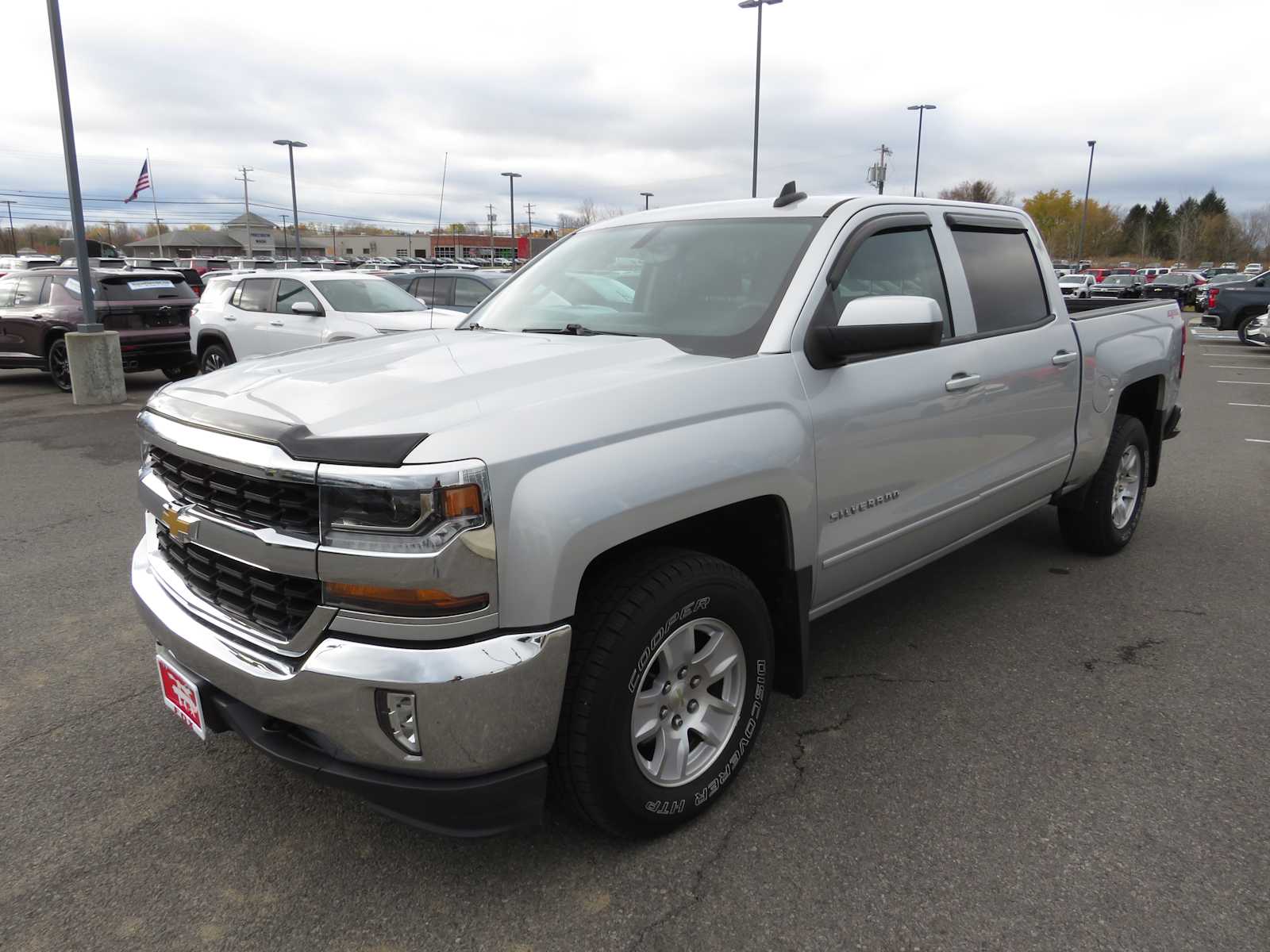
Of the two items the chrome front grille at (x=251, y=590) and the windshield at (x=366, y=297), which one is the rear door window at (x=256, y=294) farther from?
the chrome front grille at (x=251, y=590)

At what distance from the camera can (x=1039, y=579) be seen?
4.72m

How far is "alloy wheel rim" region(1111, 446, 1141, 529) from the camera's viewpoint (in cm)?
501

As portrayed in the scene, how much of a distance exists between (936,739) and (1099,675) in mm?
953

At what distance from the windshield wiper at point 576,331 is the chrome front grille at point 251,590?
4.51 feet

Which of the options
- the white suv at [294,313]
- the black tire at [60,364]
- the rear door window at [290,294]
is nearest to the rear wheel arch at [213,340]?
the white suv at [294,313]

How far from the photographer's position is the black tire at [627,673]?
2.22m

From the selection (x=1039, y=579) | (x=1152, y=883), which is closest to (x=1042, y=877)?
(x=1152, y=883)

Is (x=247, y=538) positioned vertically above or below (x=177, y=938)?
above

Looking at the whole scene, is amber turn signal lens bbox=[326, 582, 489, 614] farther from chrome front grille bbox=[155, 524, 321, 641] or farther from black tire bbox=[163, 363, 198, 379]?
black tire bbox=[163, 363, 198, 379]

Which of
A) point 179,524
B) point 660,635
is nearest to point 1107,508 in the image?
point 660,635

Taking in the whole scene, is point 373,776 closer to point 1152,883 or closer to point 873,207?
point 1152,883

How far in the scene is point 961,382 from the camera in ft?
11.1

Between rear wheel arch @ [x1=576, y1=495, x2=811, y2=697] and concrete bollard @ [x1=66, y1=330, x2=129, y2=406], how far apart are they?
11.0 meters

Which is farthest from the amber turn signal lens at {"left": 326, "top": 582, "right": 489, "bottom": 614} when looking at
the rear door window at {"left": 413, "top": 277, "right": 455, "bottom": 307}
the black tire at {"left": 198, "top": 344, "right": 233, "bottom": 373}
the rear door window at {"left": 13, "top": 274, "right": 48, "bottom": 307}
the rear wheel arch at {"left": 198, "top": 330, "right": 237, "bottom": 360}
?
the rear door window at {"left": 13, "top": 274, "right": 48, "bottom": 307}
